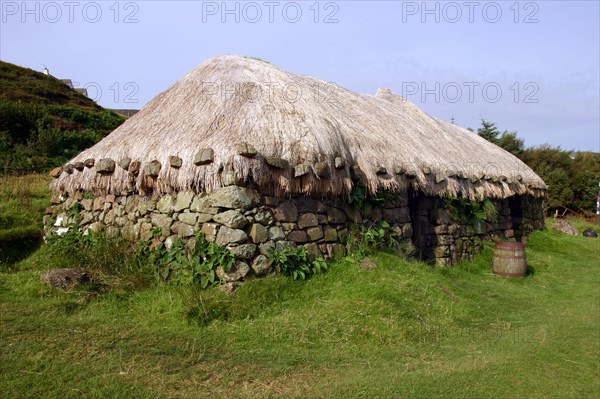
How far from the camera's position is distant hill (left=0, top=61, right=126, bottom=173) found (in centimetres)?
1612

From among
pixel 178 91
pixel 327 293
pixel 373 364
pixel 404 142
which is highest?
pixel 178 91

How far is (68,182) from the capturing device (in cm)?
834

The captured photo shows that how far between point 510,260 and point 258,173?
5478 mm

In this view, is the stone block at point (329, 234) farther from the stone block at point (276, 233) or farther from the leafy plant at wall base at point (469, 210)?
the leafy plant at wall base at point (469, 210)

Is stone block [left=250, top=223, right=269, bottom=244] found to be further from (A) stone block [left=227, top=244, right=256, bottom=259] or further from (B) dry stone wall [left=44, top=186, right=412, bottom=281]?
(A) stone block [left=227, top=244, right=256, bottom=259]

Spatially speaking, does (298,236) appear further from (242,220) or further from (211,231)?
(211,231)

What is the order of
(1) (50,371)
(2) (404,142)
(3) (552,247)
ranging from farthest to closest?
(3) (552,247) < (2) (404,142) < (1) (50,371)

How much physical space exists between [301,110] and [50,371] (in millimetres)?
4640

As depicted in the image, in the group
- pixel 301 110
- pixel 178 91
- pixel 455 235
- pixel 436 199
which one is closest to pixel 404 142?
pixel 436 199

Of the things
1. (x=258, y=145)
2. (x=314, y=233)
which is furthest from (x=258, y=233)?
(x=258, y=145)

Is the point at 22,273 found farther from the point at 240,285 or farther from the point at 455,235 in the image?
the point at 455,235

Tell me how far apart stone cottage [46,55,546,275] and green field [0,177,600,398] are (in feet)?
2.65

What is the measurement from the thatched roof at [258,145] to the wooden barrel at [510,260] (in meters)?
1.32

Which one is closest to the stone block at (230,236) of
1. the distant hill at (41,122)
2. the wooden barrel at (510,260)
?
the wooden barrel at (510,260)
